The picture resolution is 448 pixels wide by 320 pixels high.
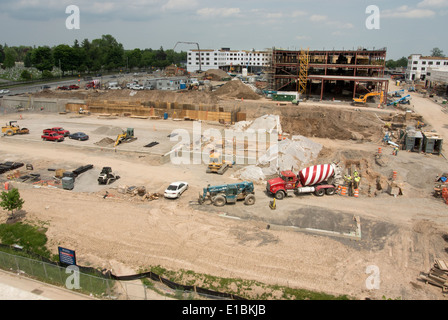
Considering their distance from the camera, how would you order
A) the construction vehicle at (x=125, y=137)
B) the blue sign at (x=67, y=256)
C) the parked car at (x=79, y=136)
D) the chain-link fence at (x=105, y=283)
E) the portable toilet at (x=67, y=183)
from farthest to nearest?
the parked car at (x=79, y=136) < the construction vehicle at (x=125, y=137) < the portable toilet at (x=67, y=183) < the blue sign at (x=67, y=256) < the chain-link fence at (x=105, y=283)

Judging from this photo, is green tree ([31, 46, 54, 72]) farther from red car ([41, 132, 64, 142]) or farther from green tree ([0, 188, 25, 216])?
green tree ([0, 188, 25, 216])

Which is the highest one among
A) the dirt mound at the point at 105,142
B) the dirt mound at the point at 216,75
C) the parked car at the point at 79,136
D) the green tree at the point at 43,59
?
the green tree at the point at 43,59

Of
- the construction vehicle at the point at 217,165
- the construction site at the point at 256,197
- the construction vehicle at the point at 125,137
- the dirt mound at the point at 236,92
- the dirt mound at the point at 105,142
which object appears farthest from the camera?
the dirt mound at the point at 236,92

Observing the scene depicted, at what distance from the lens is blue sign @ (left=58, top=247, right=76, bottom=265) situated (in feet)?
54.1

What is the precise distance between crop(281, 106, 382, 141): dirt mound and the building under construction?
16236 millimetres

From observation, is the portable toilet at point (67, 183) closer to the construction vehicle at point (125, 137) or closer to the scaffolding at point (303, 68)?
the construction vehicle at point (125, 137)

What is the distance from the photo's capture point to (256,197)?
84.8 ft

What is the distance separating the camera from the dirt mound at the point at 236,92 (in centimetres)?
6425

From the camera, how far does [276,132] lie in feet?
137

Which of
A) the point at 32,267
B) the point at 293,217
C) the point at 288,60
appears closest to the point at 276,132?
the point at 293,217

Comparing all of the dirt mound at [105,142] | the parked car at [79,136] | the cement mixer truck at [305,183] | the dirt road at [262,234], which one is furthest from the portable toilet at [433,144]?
the parked car at [79,136]

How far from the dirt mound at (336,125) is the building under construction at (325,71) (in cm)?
1624

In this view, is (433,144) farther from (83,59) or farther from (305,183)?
(83,59)

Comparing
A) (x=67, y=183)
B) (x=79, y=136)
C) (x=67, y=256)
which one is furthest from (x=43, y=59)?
(x=67, y=256)
